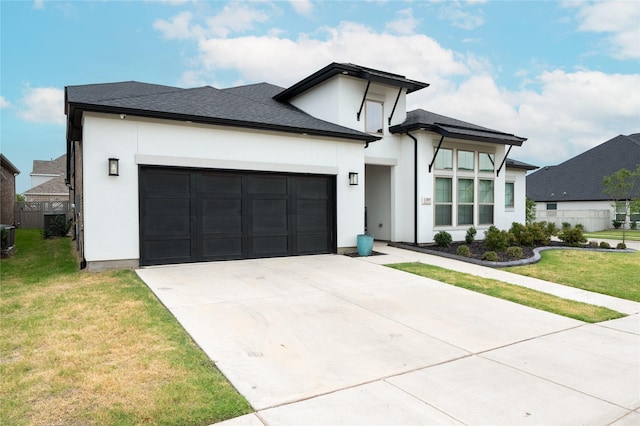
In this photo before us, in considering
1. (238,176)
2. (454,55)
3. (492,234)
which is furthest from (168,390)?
(454,55)

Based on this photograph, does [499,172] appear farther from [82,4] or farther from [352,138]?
[82,4]

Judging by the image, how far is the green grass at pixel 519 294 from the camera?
259 inches

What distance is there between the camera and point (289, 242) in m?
11.2

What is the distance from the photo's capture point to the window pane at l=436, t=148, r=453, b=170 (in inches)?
563

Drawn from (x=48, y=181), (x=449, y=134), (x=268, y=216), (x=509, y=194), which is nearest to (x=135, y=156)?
(x=268, y=216)

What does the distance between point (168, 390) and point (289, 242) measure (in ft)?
26.1

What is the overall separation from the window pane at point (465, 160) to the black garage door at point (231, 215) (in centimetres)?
584

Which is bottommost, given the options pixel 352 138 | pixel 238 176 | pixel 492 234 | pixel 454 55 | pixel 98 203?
pixel 492 234

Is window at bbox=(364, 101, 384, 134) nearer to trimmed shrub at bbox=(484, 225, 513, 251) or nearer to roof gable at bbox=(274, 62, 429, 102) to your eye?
roof gable at bbox=(274, 62, 429, 102)

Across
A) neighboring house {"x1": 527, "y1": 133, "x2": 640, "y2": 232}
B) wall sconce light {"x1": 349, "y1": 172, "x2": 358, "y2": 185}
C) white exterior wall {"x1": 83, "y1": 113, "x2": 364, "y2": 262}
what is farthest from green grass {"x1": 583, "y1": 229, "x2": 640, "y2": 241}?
white exterior wall {"x1": 83, "y1": 113, "x2": 364, "y2": 262}

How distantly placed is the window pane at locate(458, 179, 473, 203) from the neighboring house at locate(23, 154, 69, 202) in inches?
1429

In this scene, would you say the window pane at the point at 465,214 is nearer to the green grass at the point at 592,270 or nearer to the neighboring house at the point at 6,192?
Result: the green grass at the point at 592,270

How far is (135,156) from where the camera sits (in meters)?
9.02

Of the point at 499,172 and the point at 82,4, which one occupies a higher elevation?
the point at 82,4
